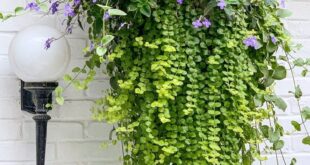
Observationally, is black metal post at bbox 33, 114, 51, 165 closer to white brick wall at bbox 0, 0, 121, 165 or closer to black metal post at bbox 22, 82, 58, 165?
black metal post at bbox 22, 82, 58, 165

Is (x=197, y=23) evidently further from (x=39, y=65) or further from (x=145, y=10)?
(x=39, y=65)

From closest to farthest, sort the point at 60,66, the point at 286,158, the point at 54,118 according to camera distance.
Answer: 1. the point at 60,66
2. the point at 54,118
3. the point at 286,158

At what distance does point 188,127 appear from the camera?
123 centimetres

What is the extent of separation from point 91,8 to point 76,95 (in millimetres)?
368

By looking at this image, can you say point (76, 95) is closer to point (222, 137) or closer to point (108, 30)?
point (108, 30)

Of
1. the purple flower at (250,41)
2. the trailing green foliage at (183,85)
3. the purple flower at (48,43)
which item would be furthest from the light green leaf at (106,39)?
the purple flower at (250,41)

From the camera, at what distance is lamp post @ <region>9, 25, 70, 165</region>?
1.32 m

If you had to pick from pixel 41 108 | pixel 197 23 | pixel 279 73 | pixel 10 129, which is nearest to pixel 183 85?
pixel 197 23

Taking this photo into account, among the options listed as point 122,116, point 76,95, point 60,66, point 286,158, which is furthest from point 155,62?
point 286,158

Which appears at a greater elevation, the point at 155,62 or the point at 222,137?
the point at 155,62

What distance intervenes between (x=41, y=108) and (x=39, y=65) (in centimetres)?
14

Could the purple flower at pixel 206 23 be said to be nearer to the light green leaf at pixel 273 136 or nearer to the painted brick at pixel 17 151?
the light green leaf at pixel 273 136

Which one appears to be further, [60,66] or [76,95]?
[76,95]

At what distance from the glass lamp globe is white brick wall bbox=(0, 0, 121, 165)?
17 centimetres
